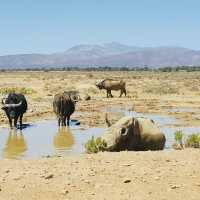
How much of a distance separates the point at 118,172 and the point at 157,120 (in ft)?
48.0

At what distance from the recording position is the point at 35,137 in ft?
61.5

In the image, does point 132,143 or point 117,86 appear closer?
point 132,143

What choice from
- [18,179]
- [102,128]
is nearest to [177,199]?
[18,179]

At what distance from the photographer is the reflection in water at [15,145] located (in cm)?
1520

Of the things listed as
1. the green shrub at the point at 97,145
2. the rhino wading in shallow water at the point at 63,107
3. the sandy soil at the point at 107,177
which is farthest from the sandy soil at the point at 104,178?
the rhino wading in shallow water at the point at 63,107

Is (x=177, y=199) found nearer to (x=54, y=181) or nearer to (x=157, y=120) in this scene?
(x=54, y=181)

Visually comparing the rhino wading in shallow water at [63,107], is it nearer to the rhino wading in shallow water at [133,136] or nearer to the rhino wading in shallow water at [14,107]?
the rhino wading in shallow water at [14,107]

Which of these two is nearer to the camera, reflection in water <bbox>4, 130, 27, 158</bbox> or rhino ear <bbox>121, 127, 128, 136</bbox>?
rhino ear <bbox>121, 127, 128, 136</bbox>

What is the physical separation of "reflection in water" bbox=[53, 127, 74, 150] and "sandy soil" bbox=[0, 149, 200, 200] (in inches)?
216

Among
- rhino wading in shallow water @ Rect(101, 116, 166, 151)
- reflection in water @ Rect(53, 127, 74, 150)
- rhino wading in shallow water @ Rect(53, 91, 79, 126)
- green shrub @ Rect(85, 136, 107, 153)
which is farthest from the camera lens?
rhino wading in shallow water @ Rect(53, 91, 79, 126)

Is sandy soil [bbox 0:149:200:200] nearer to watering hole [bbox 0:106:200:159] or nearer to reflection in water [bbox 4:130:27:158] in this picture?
reflection in water [bbox 4:130:27:158]

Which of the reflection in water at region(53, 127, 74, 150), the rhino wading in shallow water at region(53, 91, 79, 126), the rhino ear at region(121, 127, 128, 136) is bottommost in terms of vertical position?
the reflection in water at region(53, 127, 74, 150)

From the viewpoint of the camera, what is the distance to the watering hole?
50.8 ft

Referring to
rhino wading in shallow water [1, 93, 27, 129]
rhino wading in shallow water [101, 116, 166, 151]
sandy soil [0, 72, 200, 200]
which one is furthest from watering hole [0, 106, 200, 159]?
sandy soil [0, 72, 200, 200]
